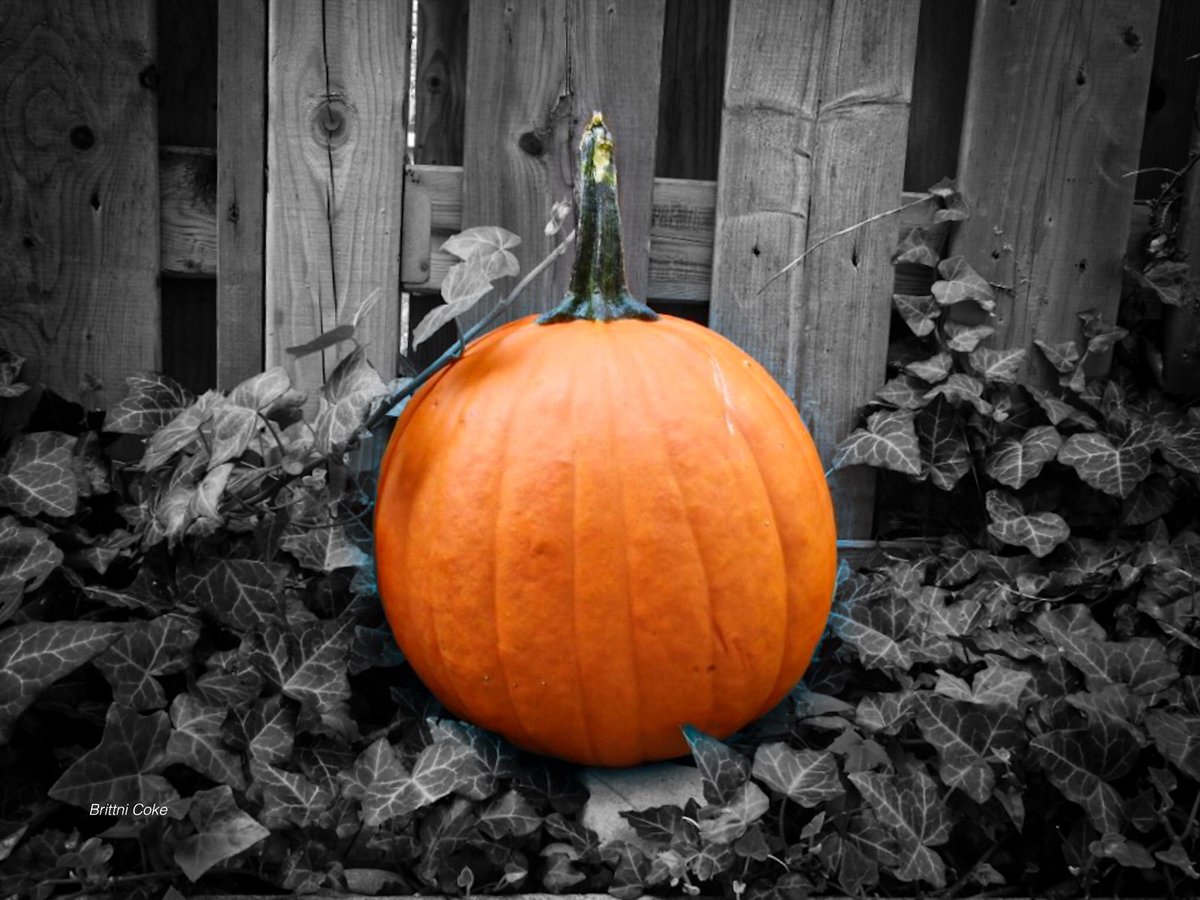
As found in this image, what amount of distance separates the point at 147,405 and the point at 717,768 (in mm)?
1240

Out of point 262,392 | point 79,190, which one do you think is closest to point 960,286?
point 262,392

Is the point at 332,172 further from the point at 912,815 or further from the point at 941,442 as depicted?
the point at 912,815

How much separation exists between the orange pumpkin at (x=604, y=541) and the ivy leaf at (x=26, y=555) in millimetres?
512

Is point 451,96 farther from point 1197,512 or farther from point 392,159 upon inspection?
point 1197,512

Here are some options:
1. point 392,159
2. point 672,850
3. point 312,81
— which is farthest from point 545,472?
point 312,81

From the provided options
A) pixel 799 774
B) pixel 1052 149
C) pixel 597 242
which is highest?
pixel 1052 149

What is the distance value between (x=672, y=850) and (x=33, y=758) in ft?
3.19

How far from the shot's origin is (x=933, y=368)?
2.18 metres

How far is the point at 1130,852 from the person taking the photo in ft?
4.53

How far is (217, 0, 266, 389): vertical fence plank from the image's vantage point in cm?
198

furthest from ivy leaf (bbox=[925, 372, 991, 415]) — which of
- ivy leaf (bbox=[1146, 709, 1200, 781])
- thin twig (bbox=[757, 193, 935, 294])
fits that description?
ivy leaf (bbox=[1146, 709, 1200, 781])

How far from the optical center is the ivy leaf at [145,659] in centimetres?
150

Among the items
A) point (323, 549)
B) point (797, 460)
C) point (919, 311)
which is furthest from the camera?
point (919, 311)

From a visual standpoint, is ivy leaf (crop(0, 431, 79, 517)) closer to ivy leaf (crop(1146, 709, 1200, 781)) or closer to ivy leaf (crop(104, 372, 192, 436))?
ivy leaf (crop(104, 372, 192, 436))
